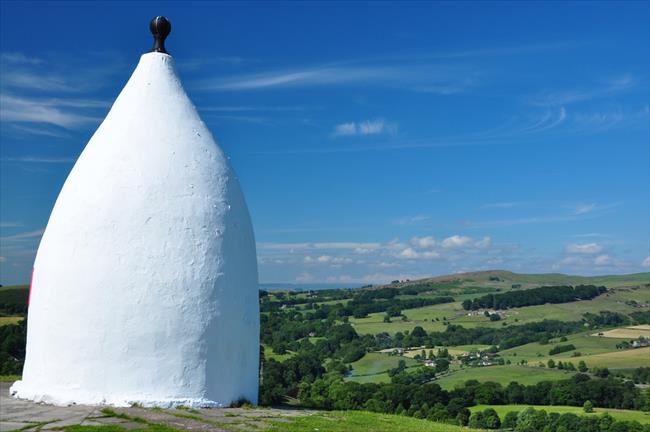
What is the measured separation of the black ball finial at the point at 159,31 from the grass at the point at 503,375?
62364mm

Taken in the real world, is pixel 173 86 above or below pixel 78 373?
above

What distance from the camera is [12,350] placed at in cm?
2498

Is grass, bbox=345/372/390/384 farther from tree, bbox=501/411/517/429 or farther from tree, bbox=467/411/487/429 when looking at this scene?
tree, bbox=501/411/517/429

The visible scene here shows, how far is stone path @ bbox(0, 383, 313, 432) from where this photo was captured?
11547mm

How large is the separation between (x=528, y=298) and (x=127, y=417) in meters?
148

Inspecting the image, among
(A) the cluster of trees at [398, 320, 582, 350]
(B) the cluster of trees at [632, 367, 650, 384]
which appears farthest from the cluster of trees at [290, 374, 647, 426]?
(A) the cluster of trees at [398, 320, 582, 350]

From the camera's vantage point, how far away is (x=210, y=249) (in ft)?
47.0

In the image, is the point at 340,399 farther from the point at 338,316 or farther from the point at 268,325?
the point at 338,316

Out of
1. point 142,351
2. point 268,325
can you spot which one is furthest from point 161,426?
point 268,325

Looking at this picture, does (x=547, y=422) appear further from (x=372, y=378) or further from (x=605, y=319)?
(x=605, y=319)

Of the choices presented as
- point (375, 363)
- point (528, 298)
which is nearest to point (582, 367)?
point (375, 363)

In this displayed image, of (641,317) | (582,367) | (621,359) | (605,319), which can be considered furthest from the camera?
(641,317)

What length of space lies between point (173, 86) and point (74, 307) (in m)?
5.68

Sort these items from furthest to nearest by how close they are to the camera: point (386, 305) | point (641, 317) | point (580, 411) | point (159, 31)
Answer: point (386, 305) → point (641, 317) → point (580, 411) → point (159, 31)
